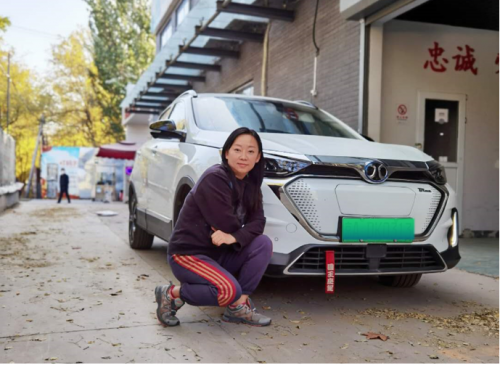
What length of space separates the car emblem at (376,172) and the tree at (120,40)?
101ft

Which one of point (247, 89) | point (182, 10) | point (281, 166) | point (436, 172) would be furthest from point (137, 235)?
point (182, 10)

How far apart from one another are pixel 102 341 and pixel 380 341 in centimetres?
168

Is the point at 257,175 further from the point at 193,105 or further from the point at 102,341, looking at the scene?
the point at 193,105

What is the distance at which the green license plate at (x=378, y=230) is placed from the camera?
12.5ft

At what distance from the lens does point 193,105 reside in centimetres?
520

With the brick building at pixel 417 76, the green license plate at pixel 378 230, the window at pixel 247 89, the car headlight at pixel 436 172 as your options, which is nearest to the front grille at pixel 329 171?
the green license plate at pixel 378 230

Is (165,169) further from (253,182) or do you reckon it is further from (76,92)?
(76,92)

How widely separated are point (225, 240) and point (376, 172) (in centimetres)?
128

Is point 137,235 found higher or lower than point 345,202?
lower

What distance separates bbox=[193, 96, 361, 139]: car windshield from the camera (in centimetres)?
482

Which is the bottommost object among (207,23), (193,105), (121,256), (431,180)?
(121,256)

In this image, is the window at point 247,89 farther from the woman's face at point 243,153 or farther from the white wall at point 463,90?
the woman's face at point 243,153

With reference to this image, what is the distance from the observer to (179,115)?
5500 mm

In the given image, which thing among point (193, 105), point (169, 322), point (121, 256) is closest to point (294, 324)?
point (169, 322)
